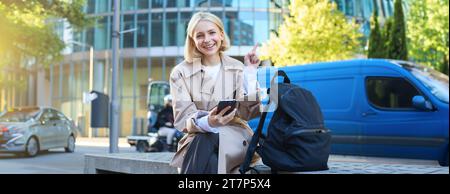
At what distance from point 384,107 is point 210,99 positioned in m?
5.38

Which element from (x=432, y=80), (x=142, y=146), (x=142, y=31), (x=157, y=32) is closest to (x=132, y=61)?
(x=142, y=31)

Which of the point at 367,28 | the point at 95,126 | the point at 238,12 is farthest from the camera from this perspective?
the point at 238,12

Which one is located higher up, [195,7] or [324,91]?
[195,7]

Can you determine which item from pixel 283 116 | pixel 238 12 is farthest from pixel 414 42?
pixel 283 116

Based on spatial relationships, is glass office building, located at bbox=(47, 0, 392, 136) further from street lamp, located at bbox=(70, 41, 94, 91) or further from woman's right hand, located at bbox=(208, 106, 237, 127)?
woman's right hand, located at bbox=(208, 106, 237, 127)

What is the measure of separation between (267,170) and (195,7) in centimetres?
1137

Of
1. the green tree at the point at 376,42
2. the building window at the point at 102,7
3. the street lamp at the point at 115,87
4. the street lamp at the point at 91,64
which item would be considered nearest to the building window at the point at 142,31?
the street lamp at the point at 91,64

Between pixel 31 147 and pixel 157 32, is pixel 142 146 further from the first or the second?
pixel 157 32

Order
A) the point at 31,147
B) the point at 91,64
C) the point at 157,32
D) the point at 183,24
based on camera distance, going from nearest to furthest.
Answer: the point at 183,24 < the point at 31,147 < the point at 157,32 < the point at 91,64

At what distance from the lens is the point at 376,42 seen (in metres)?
17.2

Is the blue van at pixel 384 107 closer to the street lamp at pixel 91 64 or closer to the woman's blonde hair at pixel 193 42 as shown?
the woman's blonde hair at pixel 193 42

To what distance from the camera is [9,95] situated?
22531mm

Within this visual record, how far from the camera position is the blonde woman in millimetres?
2150
